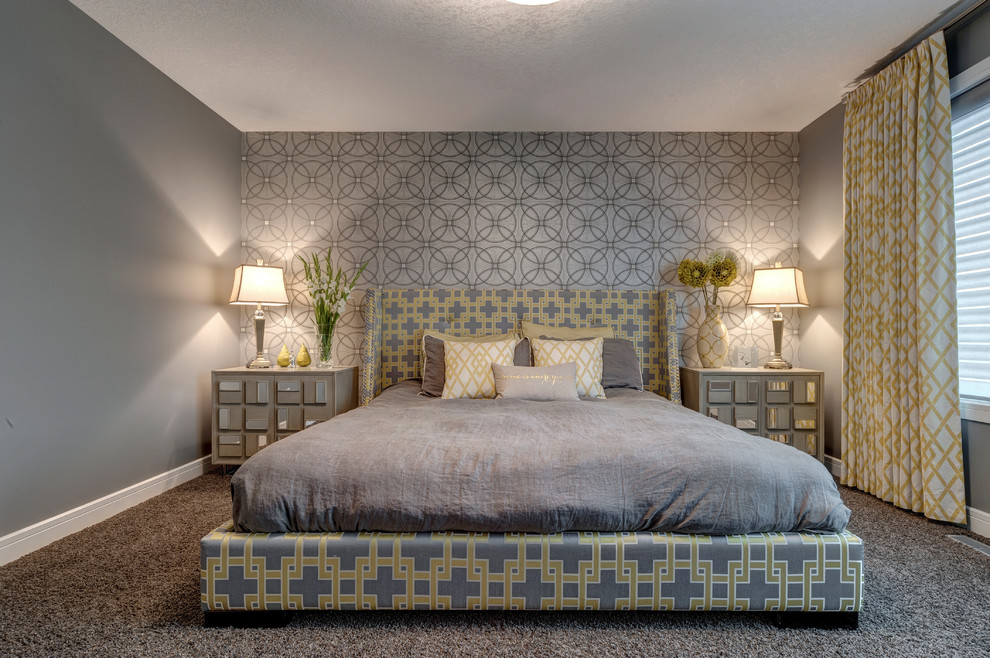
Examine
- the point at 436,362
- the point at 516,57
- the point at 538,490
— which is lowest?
the point at 538,490

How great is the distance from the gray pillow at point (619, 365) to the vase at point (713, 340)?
533 millimetres

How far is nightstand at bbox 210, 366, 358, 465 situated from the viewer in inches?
141

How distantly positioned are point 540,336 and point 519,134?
65.0 inches

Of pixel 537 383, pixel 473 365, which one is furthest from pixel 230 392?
pixel 537 383

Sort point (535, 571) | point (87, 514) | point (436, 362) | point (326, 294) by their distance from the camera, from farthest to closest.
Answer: point (326, 294), point (436, 362), point (87, 514), point (535, 571)

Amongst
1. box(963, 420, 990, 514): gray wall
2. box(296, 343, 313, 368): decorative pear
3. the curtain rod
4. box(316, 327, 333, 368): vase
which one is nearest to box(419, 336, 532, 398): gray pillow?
box(316, 327, 333, 368): vase

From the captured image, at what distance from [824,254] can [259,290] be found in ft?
13.2

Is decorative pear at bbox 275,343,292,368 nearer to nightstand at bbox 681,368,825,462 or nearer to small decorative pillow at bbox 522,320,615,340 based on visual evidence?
small decorative pillow at bbox 522,320,615,340

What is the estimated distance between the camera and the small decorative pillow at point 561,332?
3797 millimetres

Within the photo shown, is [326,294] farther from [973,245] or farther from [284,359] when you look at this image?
[973,245]

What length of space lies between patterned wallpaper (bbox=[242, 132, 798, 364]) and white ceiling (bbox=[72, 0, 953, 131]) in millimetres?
222

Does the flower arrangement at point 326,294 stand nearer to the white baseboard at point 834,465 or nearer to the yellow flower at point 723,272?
the yellow flower at point 723,272

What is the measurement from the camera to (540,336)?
12.3ft

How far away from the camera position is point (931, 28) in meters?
2.79
